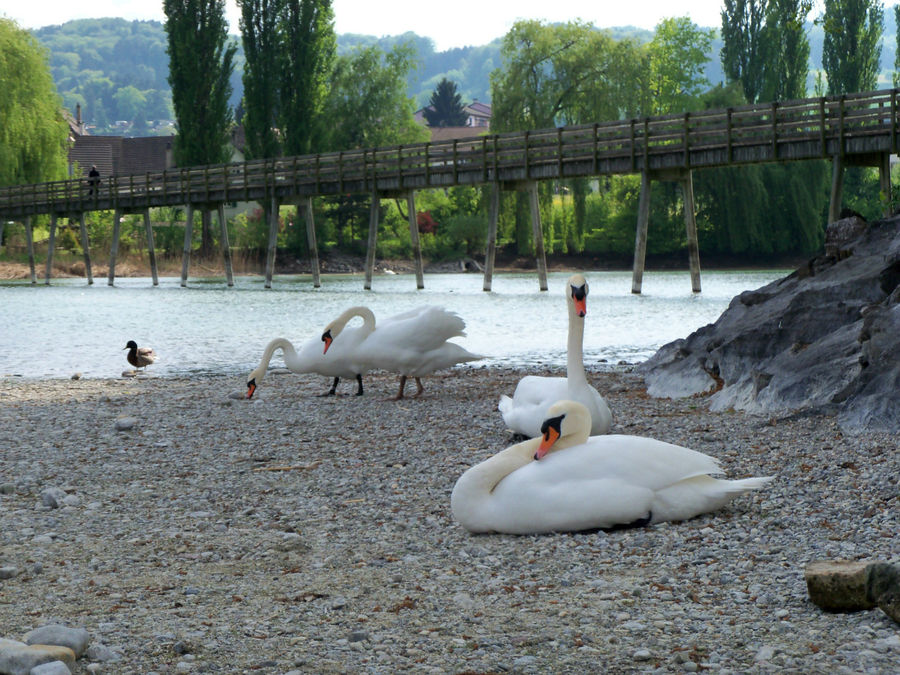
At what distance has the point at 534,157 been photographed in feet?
116

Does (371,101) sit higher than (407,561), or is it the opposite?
(371,101)

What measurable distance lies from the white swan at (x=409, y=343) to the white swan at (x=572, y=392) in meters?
3.56

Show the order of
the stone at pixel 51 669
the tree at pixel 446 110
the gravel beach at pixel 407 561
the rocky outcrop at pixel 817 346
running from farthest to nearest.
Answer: the tree at pixel 446 110, the rocky outcrop at pixel 817 346, the gravel beach at pixel 407 561, the stone at pixel 51 669

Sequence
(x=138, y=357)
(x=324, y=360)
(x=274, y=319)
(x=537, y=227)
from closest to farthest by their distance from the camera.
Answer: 1. (x=324, y=360)
2. (x=138, y=357)
3. (x=274, y=319)
4. (x=537, y=227)

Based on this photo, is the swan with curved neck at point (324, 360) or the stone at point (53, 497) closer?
the stone at point (53, 497)

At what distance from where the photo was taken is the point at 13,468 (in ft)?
28.4

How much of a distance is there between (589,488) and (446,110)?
132 meters

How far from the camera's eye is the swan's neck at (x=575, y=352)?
784 centimetres

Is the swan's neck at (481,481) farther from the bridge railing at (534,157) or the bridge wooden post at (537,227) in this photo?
the bridge wooden post at (537,227)

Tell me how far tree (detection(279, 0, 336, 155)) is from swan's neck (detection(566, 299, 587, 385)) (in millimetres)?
51957

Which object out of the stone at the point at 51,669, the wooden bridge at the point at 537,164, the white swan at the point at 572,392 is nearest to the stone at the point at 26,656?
the stone at the point at 51,669

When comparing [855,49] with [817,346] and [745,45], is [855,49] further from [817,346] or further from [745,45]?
[817,346]

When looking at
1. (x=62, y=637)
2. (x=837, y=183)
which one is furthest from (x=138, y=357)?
(x=837, y=183)

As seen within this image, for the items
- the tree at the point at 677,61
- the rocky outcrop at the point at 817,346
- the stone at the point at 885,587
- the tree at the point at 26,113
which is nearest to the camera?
the stone at the point at 885,587
